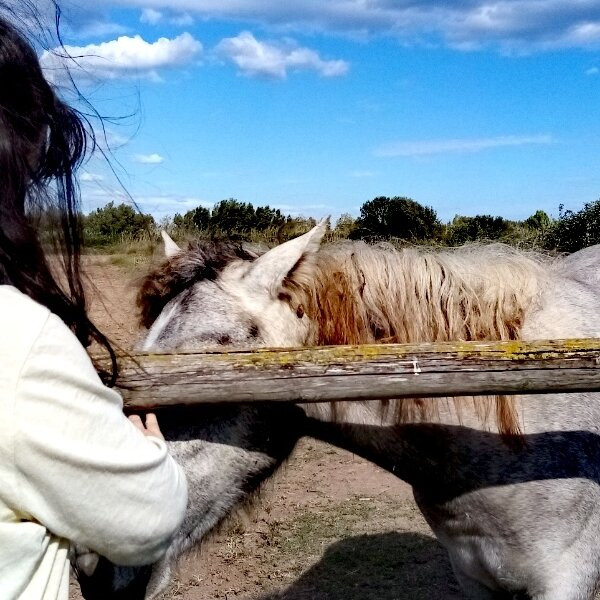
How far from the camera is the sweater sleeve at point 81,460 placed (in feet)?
3.43

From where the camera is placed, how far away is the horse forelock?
8.45 ft

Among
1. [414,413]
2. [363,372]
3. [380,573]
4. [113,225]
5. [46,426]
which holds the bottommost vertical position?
[380,573]

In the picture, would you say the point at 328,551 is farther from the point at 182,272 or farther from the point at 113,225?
the point at 182,272

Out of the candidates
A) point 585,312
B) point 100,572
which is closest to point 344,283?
point 585,312

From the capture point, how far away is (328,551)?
16.6 ft

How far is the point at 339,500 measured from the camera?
595 centimetres

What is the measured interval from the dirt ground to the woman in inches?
101

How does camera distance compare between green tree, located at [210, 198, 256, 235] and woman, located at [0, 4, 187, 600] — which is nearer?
woman, located at [0, 4, 187, 600]

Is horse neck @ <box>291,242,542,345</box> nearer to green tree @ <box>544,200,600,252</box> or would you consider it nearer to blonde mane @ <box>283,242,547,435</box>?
blonde mane @ <box>283,242,547,435</box>

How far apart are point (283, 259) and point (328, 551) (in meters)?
3.22

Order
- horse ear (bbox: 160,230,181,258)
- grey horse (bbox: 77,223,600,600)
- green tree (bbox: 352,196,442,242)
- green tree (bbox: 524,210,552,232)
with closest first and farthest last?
grey horse (bbox: 77,223,600,600) → horse ear (bbox: 160,230,181,258) → green tree (bbox: 352,196,442,242) → green tree (bbox: 524,210,552,232)

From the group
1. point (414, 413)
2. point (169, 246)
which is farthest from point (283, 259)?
point (414, 413)

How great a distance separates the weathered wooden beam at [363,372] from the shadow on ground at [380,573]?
2750mm

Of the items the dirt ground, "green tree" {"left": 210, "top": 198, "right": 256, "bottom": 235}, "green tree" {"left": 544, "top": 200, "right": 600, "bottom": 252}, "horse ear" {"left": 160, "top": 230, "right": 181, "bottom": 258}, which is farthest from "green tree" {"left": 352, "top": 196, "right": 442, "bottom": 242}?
"horse ear" {"left": 160, "top": 230, "right": 181, "bottom": 258}
